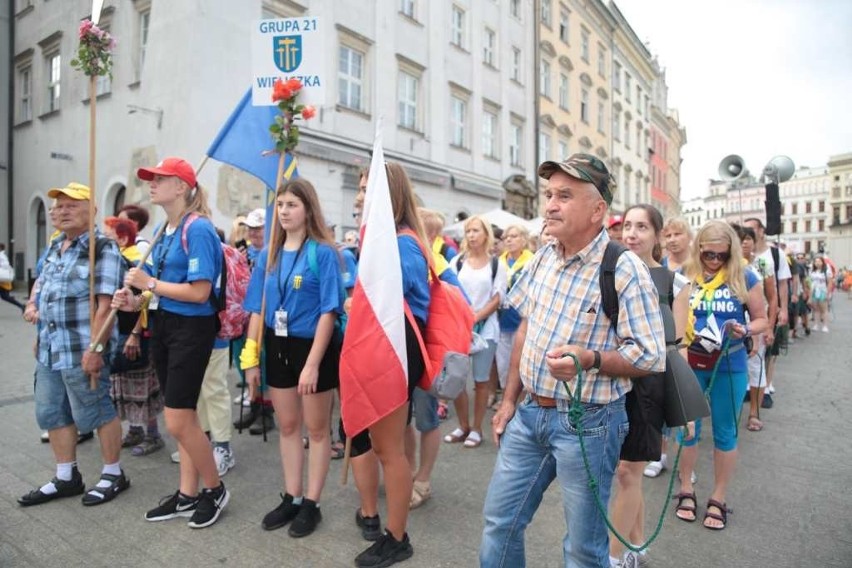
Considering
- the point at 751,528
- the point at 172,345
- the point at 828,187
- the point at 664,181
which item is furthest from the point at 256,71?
the point at 828,187

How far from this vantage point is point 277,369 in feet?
10.8

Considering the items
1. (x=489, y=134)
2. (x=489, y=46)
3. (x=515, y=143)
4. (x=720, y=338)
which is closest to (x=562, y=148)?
(x=515, y=143)

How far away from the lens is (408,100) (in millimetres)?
18062

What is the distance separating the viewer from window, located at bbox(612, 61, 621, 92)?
34062 millimetres

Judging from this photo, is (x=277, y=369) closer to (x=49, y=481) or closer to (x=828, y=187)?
(x=49, y=481)

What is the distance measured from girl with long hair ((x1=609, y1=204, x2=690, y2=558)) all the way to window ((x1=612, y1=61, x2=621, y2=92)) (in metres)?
34.1

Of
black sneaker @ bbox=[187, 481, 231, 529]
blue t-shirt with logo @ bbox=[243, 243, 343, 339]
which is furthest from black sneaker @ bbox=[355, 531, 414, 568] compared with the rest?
blue t-shirt with logo @ bbox=[243, 243, 343, 339]

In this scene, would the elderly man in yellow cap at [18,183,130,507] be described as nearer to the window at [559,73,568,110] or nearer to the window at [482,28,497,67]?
the window at [482,28,497,67]

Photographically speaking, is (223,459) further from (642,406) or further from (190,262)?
(642,406)

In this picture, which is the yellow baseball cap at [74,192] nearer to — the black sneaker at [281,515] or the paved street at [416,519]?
the paved street at [416,519]

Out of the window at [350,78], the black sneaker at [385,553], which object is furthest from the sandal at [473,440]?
the window at [350,78]

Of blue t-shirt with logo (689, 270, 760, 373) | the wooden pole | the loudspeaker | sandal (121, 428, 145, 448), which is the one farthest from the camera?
the loudspeaker

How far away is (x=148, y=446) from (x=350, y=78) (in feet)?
42.6

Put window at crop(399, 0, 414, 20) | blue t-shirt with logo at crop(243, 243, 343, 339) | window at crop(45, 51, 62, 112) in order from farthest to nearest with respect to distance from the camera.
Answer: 1. window at crop(399, 0, 414, 20)
2. window at crop(45, 51, 62, 112)
3. blue t-shirt with logo at crop(243, 243, 343, 339)
